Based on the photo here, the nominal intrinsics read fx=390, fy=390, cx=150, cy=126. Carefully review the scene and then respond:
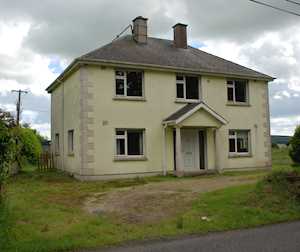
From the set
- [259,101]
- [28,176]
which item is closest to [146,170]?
[28,176]

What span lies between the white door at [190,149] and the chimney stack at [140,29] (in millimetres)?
6066

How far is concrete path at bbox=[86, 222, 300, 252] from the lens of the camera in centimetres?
683

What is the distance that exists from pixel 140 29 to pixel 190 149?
760 cm

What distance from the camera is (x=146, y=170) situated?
19406mm

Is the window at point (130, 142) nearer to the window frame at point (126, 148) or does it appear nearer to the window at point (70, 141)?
the window frame at point (126, 148)

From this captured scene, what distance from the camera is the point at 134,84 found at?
19703mm

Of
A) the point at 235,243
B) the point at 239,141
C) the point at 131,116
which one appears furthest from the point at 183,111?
the point at 235,243

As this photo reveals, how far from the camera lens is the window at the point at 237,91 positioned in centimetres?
2250

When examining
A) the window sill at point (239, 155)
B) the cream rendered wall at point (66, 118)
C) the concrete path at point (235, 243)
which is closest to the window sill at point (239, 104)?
the window sill at point (239, 155)

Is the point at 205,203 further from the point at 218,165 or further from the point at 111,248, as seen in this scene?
the point at 218,165

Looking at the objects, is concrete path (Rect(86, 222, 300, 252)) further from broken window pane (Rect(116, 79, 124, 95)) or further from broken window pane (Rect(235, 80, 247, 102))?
broken window pane (Rect(235, 80, 247, 102))

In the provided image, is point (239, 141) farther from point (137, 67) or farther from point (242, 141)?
point (137, 67)

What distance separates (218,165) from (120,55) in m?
7.74

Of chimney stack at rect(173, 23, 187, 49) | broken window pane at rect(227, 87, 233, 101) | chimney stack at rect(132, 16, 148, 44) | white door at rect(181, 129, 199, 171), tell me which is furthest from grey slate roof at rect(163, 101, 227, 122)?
chimney stack at rect(173, 23, 187, 49)
